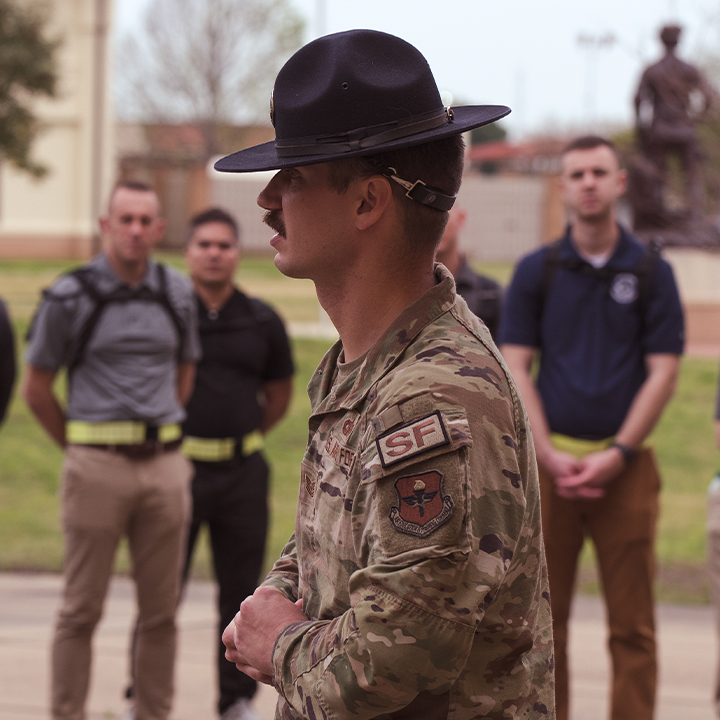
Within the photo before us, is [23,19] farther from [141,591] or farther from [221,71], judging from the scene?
[221,71]

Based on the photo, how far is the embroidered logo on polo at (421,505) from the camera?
1.55 metres

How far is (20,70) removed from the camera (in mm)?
24219

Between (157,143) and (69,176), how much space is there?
1688 centimetres

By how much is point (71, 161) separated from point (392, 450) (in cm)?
3761

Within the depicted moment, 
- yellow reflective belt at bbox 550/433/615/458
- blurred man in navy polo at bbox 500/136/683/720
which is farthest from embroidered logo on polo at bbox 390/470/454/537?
yellow reflective belt at bbox 550/433/615/458

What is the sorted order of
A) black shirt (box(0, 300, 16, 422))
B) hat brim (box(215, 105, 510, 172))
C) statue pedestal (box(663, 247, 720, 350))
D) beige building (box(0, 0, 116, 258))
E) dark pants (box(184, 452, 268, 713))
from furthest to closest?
beige building (box(0, 0, 116, 258)) → statue pedestal (box(663, 247, 720, 350)) → dark pants (box(184, 452, 268, 713)) → black shirt (box(0, 300, 16, 422)) → hat brim (box(215, 105, 510, 172))

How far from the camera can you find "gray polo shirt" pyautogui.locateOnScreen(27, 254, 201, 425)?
15.7 ft

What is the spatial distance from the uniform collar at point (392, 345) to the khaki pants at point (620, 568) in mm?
2875

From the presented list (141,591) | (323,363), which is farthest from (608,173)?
(323,363)

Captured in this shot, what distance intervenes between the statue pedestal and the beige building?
24322 mm

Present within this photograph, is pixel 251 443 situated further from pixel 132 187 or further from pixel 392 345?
pixel 392 345

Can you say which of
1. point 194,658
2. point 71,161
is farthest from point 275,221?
point 71,161

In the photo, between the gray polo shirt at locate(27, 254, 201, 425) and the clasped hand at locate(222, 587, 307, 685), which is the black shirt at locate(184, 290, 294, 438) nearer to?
the gray polo shirt at locate(27, 254, 201, 425)

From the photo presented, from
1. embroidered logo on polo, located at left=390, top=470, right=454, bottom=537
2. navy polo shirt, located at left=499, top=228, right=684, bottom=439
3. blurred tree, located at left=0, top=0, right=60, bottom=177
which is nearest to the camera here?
embroidered logo on polo, located at left=390, top=470, right=454, bottom=537
